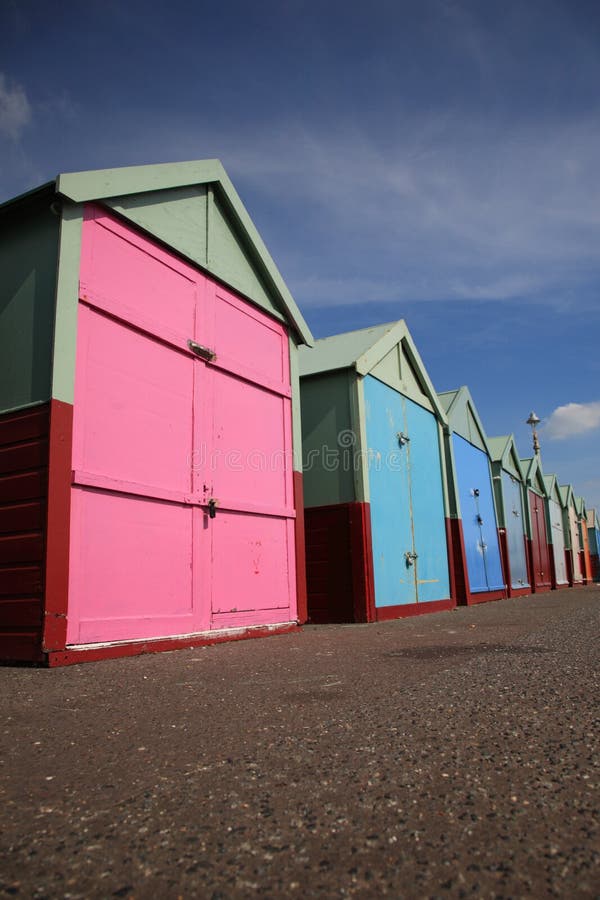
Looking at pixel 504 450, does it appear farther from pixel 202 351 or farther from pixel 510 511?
pixel 202 351

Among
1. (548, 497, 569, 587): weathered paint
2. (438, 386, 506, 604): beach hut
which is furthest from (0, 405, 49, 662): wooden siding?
(548, 497, 569, 587): weathered paint

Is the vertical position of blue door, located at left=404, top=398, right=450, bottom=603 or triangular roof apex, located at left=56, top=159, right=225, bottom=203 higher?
triangular roof apex, located at left=56, top=159, right=225, bottom=203

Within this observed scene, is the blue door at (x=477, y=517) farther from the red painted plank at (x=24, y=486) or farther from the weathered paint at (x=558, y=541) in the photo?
the weathered paint at (x=558, y=541)

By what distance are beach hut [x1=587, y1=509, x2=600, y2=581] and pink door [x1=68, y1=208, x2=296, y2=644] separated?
4028cm

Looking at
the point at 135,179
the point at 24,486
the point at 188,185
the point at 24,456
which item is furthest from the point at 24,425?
the point at 188,185

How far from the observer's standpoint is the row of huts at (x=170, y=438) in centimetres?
434

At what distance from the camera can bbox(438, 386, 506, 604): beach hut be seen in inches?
508

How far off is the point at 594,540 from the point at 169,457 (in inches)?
1851

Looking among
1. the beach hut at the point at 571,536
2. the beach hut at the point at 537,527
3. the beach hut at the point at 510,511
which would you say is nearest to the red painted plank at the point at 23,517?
the beach hut at the point at 510,511

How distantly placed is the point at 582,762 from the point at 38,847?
4.68 ft

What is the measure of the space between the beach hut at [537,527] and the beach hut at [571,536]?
5.61 m

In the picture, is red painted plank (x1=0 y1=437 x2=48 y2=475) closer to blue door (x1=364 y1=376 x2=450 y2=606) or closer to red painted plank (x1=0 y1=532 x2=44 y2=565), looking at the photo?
red painted plank (x1=0 y1=532 x2=44 y2=565)

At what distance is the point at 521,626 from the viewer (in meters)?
5.95

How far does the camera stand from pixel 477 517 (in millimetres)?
14539
